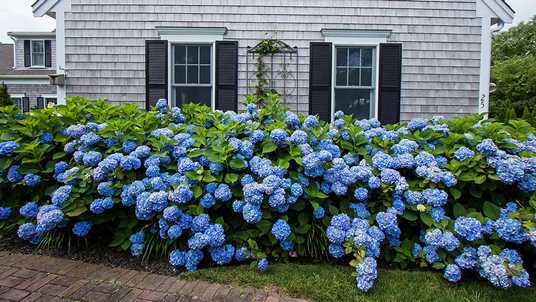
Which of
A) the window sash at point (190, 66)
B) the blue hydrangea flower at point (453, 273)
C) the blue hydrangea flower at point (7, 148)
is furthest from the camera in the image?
the window sash at point (190, 66)

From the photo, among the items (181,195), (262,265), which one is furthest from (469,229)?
(181,195)

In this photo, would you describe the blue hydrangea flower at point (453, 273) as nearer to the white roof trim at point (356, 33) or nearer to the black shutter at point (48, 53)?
the white roof trim at point (356, 33)

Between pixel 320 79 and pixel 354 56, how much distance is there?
0.75m

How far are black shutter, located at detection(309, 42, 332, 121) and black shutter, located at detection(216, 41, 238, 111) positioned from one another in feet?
4.16

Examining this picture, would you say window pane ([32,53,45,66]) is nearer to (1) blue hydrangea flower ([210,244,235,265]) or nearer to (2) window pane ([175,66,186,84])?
(2) window pane ([175,66,186,84])

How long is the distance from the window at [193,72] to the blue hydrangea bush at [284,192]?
328 centimetres

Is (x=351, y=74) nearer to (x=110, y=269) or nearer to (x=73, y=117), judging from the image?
(x=73, y=117)

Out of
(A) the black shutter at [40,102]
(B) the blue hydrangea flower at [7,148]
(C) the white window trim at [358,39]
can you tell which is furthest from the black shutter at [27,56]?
(B) the blue hydrangea flower at [7,148]

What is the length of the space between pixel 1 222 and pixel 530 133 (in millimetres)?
4438

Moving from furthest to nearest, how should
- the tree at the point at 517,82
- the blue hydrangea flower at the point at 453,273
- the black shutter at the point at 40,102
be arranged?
the tree at the point at 517,82 → the black shutter at the point at 40,102 → the blue hydrangea flower at the point at 453,273

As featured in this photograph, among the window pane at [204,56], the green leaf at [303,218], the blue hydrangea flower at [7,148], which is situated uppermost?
the window pane at [204,56]

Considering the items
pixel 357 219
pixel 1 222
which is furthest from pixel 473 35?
pixel 1 222

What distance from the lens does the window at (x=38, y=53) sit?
17891 mm

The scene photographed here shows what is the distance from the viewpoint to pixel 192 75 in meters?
6.26
